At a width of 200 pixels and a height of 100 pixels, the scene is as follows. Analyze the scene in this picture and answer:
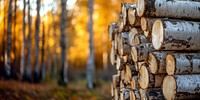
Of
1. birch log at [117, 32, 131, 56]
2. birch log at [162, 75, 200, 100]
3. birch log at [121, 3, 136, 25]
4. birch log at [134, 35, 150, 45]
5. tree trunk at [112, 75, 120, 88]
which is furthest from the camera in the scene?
tree trunk at [112, 75, 120, 88]

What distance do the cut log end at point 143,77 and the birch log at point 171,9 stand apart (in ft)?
3.12

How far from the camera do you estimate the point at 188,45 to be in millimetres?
5148

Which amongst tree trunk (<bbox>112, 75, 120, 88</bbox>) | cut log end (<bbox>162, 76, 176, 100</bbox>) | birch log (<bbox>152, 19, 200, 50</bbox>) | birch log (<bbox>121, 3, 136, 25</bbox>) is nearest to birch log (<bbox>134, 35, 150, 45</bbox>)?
birch log (<bbox>121, 3, 136, 25</bbox>)

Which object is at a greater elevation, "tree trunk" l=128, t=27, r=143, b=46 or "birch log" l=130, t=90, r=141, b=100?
"tree trunk" l=128, t=27, r=143, b=46

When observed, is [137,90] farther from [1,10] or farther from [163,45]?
[1,10]

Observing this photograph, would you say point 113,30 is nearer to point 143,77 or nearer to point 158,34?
point 143,77

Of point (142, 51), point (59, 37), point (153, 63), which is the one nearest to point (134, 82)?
point (142, 51)

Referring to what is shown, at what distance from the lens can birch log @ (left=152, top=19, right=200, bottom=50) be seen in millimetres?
5059

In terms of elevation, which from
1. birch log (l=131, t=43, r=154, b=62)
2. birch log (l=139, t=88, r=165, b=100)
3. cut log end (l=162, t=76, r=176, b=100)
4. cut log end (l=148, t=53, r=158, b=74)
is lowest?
birch log (l=139, t=88, r=165, b=100)

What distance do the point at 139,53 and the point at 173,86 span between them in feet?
3.65

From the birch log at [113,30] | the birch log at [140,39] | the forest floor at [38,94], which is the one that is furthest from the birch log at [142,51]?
the forest floor at [38,94]

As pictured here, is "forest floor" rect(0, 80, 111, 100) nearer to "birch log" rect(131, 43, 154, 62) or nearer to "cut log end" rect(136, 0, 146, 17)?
"birch log" rect(131, 43, 154, 62)

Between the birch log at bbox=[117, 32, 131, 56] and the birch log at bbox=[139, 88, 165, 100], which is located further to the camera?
the birch log at bbox=[117, 32, 131, 56]

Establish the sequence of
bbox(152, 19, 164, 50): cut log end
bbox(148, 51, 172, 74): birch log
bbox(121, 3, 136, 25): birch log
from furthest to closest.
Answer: bbox(121, 3, 136, 25): birch log, bbox(148, 51, 172, 74): birch log, bbox(152, 19, 164, 50): cut log end
